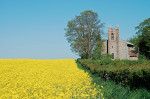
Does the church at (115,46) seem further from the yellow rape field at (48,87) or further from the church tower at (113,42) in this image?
the yellow rape field at (48,87)

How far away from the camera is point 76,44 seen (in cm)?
4831

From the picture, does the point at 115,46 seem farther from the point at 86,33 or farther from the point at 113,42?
the point at 86,33

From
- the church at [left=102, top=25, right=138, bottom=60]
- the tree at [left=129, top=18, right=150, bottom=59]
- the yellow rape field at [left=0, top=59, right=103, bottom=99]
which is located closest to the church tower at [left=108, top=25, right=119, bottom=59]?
the church at [left=102, top=25, right=138, bottom=60]

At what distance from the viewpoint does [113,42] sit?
58.0 metres

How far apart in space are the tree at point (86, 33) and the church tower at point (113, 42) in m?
9.34

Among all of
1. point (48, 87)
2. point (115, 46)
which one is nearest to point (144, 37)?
point (115, 46)

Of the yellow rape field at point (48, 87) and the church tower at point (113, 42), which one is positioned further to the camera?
the church tower at point (113, 42)

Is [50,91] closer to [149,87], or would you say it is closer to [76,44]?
[149,87]

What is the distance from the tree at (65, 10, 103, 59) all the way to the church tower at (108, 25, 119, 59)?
9338 millimetres

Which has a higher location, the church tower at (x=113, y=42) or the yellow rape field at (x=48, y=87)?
the church tower at (x=113, y=42)

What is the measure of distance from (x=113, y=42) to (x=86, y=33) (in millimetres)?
12417

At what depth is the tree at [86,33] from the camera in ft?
159

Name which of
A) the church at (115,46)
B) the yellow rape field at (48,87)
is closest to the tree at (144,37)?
the church at (115,46)

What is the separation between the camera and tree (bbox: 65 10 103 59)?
48594 mm
